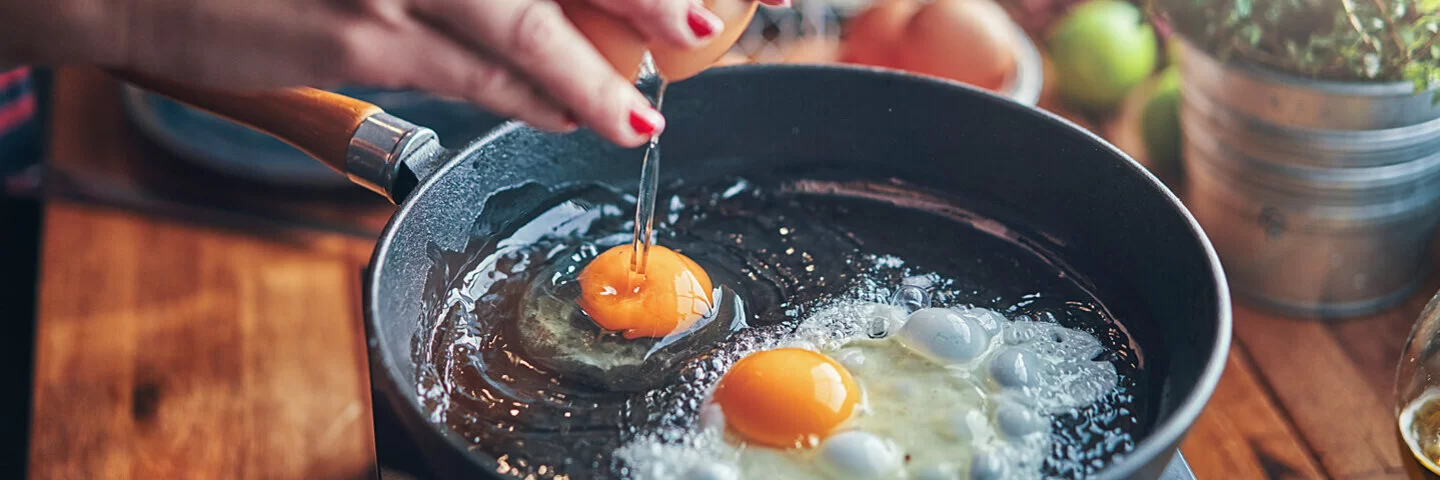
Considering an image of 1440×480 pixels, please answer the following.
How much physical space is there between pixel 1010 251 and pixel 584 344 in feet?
1.41

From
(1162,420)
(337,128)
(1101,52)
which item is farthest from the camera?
(1101,52)

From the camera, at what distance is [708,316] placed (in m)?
1.00

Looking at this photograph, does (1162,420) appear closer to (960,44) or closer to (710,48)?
(710,48)

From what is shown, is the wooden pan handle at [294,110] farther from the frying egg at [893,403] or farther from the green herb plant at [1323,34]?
the green herb plant at [1323,34]

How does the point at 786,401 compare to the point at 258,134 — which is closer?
the point at 786,401

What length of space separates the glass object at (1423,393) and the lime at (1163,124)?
2.02ft

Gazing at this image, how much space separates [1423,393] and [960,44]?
0.73 metres

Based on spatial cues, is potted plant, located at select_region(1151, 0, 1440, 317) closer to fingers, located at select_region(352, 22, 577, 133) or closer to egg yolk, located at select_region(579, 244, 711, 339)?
egg yolk, located at select_region(579, 244, 711, 339)

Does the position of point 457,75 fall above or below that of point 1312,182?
above

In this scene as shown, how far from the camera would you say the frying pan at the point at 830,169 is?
31.6 inches

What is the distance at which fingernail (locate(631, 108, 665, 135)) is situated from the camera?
72 centimetres

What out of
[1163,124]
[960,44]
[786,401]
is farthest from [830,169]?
[1163,124]

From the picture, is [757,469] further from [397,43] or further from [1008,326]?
[397,43]

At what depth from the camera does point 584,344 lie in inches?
37.7
